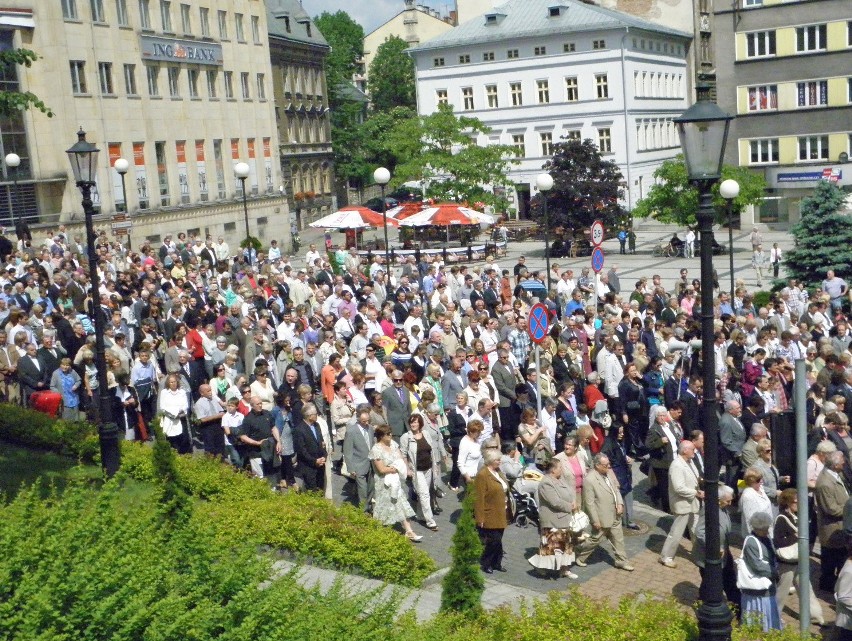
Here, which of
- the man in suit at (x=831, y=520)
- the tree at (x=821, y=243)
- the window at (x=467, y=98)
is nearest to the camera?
the man in suit at (x=831, y=520)

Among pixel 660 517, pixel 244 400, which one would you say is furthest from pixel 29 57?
pixel 660 517

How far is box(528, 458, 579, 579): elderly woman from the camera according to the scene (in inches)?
538

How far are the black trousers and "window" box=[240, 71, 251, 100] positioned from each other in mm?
53288

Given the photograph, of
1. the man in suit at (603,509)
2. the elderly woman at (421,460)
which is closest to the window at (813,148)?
the elderly woman at (421,460)

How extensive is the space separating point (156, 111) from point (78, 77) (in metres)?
5.69

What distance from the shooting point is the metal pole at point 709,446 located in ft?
30.4

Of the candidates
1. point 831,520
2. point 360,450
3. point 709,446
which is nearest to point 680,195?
point 360,450

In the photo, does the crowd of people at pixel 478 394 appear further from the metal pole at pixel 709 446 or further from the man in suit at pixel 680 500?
the metal pole at pixel 709 446

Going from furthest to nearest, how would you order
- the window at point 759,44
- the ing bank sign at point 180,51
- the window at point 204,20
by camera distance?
the window at point 759,44, the window at point 204,20, the ing bank sign at point 180,51

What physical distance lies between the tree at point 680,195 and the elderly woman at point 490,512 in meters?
38.9

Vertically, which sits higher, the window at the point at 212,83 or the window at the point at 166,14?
the window at the point at 166,14

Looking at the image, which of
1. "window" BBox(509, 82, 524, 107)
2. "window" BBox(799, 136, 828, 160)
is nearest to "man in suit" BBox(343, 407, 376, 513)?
"window" BBox(799, 136, 828, 160)

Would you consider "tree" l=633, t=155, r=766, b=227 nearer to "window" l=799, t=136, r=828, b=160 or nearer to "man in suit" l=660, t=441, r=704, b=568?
"window" l=799, t=136, r=828, b=160

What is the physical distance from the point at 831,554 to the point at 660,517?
309 centimetres
